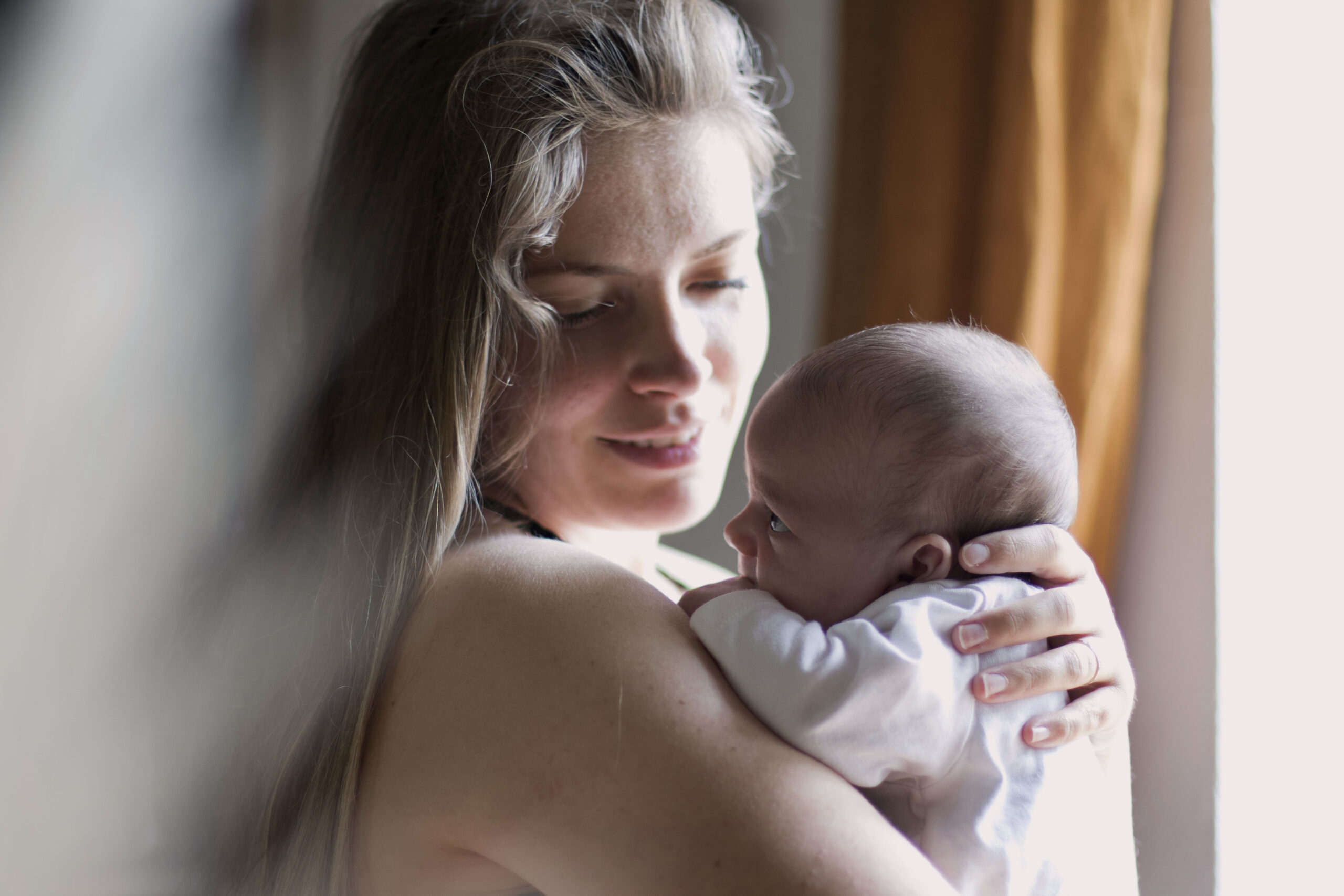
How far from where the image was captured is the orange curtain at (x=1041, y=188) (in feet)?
5.05

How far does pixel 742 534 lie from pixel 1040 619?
0.30 metres

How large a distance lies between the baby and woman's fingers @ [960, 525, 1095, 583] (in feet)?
0.07

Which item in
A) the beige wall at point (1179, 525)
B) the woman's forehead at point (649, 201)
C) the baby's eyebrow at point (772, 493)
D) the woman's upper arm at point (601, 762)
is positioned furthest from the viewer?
the beige wall at point (1179, 525)

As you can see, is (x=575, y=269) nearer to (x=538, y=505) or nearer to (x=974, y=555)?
(x=538, y=505)

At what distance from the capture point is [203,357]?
4.32ft

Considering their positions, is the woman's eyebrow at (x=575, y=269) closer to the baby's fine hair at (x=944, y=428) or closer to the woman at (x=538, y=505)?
the woman at (x=538, y=505)

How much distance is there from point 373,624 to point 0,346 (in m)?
0.41

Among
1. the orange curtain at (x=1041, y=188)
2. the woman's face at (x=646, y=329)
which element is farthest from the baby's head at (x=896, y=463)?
the orange curtain at (x=1041, y=188)

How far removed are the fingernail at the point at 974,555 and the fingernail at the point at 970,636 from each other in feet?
0.22

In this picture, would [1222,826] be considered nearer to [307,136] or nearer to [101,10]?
[101,10]

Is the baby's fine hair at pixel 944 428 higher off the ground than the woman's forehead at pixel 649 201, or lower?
lower

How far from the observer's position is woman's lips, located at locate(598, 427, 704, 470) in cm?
124

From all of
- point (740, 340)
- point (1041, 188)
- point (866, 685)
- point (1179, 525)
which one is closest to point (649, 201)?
point (740, 340)

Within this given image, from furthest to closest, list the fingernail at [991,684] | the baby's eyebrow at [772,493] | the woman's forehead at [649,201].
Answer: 1. the woman's forehead at [649,201]
2. the baby's eyebrow at [772,493]
3. the fingernail at [991,684]
